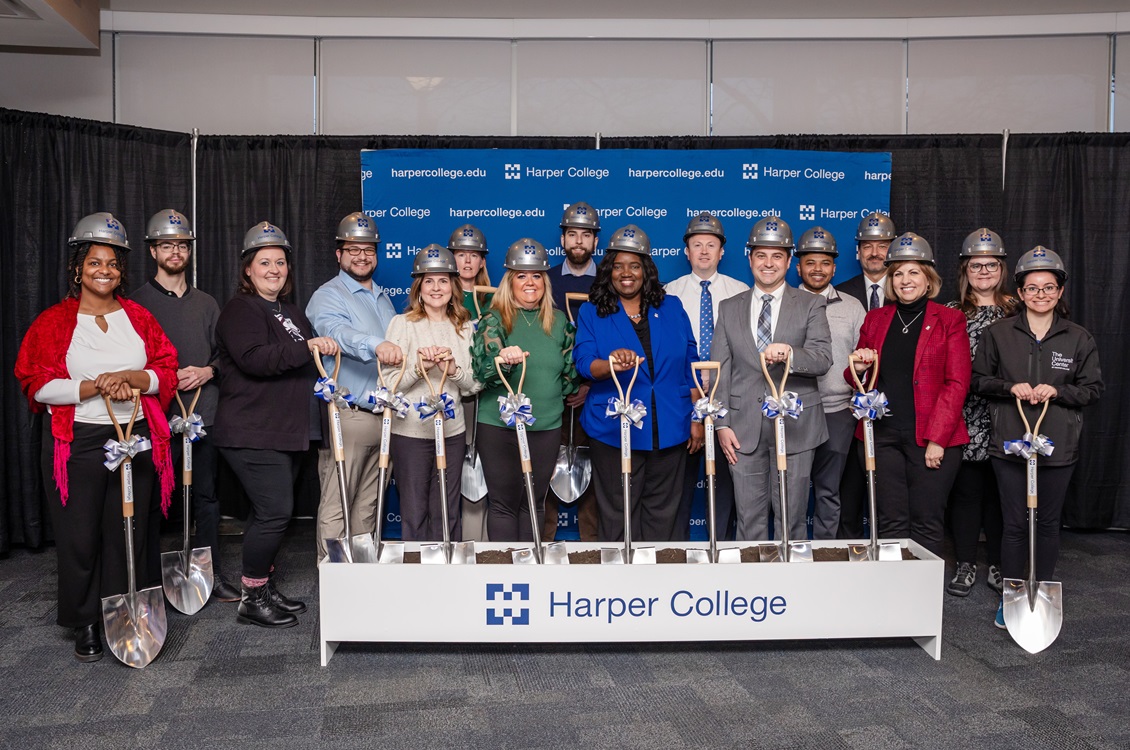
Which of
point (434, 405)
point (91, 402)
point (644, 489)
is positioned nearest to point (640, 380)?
point (644, 489)

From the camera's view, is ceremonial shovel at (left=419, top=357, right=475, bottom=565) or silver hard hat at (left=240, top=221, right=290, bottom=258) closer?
ceremonial shovel at (left=419, top=357, right=475, bottom=565)

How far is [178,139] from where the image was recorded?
18.0 feet

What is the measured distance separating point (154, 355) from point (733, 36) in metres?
4.31

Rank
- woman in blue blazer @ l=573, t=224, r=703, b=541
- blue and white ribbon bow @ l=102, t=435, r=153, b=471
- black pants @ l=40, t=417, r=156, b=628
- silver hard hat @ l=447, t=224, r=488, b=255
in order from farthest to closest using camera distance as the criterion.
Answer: silver hard hat @ l=447, t=224, r=488, b=255
woman in blue blazer @ l=573, t=224, r=703, b=541
black pants @ l=40, t=417, r=156, b=628
blue and white ribbon bow @ l=102, t=435, r=153, b=471

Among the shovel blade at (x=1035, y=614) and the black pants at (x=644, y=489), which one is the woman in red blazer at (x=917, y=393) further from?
the black pants at (x=644, y=489)

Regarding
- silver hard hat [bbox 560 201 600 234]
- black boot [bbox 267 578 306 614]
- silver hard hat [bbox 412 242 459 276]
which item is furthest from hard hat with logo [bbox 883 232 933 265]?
black boot [bbox 267 578 306 614]

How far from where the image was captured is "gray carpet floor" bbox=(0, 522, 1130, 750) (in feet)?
9.09

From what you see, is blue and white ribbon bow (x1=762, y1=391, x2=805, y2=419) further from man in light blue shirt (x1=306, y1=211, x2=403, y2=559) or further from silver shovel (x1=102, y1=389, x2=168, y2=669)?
silver shovel (x1=102, y1=389, x2=168, y2=669)

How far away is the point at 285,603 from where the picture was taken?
12.7 ft

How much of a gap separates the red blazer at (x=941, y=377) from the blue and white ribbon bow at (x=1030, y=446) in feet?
1.03

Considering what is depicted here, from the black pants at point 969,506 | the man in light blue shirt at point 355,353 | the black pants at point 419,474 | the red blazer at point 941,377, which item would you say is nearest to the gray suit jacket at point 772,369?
the red blazer at point 941,377

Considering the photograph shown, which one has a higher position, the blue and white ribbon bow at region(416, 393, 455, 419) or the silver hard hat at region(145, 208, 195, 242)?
the silver hard hat at region(145, 208, 195, 242)

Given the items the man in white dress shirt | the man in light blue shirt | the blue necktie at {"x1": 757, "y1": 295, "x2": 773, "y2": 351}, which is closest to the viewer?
the blue necktie at {"x1": 757, "y1": 295, "x2": 773, "y2": 351}

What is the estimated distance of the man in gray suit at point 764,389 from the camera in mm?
3930
